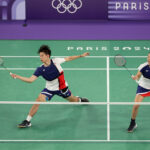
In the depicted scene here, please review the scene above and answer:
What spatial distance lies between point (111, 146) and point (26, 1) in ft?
27.2

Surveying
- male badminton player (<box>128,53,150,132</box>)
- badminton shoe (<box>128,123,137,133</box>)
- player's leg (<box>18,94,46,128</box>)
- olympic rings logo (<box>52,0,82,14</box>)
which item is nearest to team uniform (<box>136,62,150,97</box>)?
male badminton player (<box>128,53,150,132</box>)

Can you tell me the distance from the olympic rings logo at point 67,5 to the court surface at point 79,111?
84.7 inches

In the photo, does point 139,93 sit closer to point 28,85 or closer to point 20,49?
point 28,85

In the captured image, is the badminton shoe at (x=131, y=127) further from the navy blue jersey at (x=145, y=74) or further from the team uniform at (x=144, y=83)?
the navy blue jersey at (x=145, y=74)

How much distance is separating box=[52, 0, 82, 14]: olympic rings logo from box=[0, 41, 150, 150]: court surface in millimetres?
2152

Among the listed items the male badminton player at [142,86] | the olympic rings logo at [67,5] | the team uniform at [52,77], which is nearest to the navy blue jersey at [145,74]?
the male badminton player at [142,86]

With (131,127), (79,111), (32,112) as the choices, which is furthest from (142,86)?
(32,112)

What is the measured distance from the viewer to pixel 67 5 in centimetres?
1529

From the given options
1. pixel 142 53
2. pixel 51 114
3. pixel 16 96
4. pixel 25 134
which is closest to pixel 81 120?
pixel 51 114

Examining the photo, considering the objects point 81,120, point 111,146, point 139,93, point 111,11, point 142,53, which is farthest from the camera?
point 111,11

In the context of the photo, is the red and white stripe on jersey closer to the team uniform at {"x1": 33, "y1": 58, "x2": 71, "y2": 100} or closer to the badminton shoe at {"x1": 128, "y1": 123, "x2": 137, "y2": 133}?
the team uniform at {"x1": 33, "y1": 58, "x2": 71, "y2": 100}

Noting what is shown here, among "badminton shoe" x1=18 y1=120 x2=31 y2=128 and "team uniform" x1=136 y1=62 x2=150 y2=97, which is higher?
"team uniform" x1=136 y1=62 x2=150 y2=97

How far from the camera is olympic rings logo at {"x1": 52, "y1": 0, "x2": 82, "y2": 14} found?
50.0 feet

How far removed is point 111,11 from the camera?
15289mm
